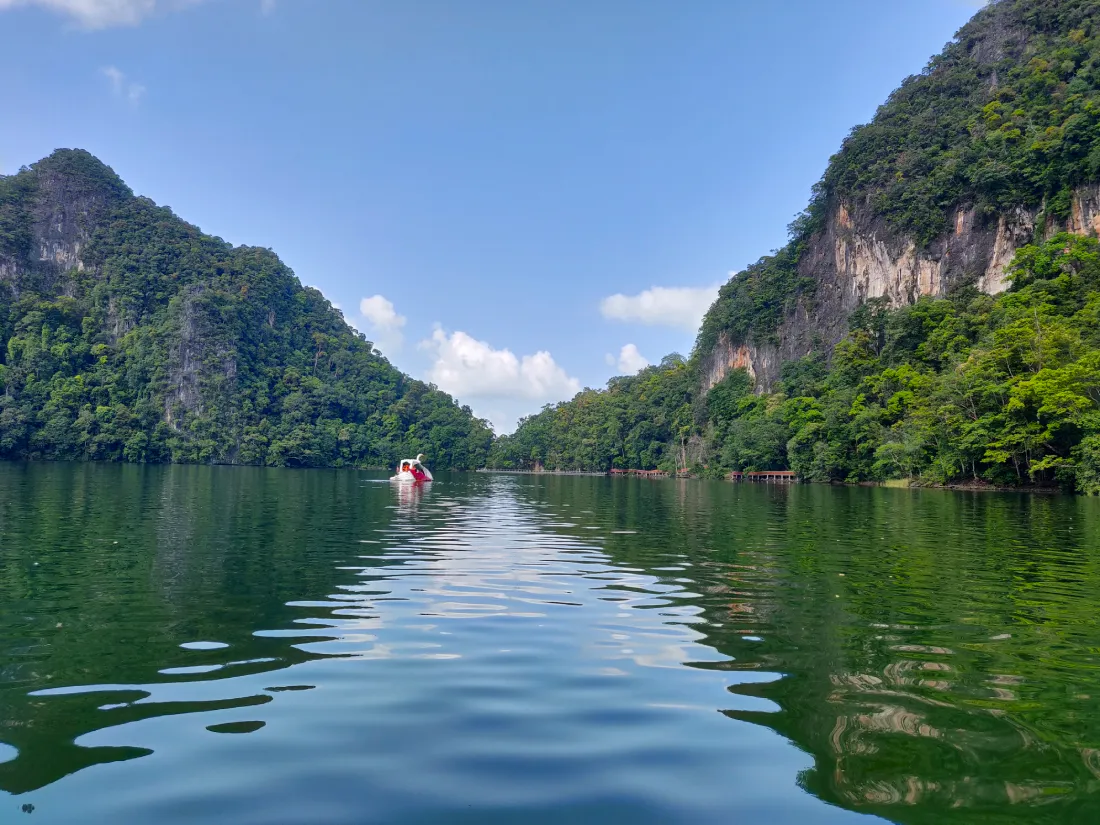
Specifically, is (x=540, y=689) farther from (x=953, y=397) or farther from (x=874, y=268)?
(x=874, y=268)

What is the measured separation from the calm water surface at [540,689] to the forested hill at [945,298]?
4463cm

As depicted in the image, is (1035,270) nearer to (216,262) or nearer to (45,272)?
(216,262)

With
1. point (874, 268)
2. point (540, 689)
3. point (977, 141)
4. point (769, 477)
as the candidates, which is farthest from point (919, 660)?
point (874, 268)

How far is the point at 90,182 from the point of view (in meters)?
164

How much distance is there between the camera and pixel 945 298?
8369 centimetres

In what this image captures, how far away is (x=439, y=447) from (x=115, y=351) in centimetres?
6507

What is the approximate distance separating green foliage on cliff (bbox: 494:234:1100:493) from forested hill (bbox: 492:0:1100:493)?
0.20m

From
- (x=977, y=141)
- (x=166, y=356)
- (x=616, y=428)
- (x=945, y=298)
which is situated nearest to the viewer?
(x=945, y=298)

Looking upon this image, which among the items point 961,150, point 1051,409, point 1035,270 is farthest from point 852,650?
point 961,150

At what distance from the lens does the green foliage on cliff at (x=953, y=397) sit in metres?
49.3

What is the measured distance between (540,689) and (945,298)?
90.5 m

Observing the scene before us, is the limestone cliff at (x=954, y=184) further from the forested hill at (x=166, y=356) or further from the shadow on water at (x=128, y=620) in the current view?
the shadow on water at (x=128, y=620)

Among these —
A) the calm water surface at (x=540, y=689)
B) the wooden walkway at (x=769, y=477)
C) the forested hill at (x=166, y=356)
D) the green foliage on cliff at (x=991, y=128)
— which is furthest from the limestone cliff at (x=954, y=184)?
the forested hill at (x=166, y=356)

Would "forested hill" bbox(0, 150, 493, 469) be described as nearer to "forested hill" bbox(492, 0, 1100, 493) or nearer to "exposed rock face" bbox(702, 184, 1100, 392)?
"forested hill" bbox(492, 0, 1100, 493)
